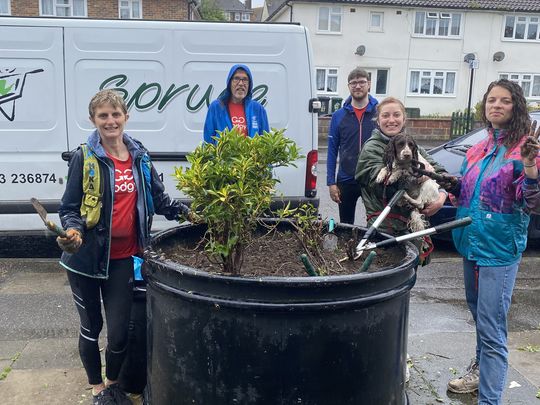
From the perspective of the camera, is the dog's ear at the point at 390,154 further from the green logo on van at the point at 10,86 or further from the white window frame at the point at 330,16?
the white window frame at the point at 330,16

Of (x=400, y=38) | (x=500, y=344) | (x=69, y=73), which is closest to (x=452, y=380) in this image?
(x=500, y=344)

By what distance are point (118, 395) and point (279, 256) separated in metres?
1.31

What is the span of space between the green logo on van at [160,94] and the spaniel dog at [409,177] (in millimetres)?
3023

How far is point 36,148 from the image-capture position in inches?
227

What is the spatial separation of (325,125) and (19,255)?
1557 centimetres

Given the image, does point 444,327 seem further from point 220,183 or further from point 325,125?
point 325,125

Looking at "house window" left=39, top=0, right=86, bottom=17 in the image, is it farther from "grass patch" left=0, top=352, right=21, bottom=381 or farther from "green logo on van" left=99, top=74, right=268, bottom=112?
"grass patch" left=0, top=352, right=21, bottom=381

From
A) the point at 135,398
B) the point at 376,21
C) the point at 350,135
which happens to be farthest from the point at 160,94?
the point at 376,21

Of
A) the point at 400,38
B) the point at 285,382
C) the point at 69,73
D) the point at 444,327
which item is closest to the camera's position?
the point at 285,382

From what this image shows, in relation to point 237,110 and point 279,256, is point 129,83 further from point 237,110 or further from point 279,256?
point 279,256

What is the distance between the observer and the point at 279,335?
212 cm

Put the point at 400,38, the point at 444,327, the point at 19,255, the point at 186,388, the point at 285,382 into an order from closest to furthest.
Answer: the point at 285,382 < the point at 186,388 < the point at 444,327 < the point at 19,255 < the point at 400,38

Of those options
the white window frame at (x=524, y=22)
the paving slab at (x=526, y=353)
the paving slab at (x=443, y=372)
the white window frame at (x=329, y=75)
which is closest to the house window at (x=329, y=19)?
the white window frame at (x=329, y=75)

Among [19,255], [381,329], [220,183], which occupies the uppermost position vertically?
[220,183]
